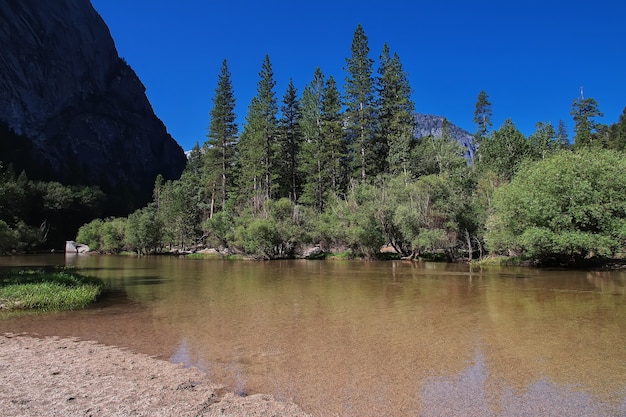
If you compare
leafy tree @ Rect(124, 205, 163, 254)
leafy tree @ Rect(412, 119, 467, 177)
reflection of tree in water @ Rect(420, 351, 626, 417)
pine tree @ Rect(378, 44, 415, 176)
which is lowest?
reflection of tree in water @ Rect(420, 351, 626, 417)

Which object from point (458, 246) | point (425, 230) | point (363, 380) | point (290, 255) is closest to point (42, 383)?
point (363, 380)

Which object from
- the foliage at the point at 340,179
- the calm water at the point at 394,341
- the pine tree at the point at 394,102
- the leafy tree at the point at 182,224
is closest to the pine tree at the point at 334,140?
the foliage at the point at 340,179

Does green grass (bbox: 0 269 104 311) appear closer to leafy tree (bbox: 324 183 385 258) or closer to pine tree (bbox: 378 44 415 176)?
leafy tree (bbox: 324 183 385 258)

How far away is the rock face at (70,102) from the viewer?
9850 centimetres

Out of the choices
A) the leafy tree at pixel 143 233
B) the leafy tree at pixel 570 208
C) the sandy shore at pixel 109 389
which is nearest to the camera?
the sandy shore at pixel 109 389

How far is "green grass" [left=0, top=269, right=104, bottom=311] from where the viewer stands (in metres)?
14.5

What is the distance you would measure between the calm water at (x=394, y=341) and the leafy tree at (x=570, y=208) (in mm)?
6011

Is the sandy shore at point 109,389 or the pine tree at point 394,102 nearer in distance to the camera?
the sandy shore at point 109,389

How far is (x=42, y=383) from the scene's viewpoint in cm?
690

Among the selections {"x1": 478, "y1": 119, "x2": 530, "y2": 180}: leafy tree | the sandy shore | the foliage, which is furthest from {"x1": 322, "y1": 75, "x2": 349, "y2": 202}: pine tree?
the sandy shore

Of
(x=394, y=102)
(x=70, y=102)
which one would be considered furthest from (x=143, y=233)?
(x=70, y=102)

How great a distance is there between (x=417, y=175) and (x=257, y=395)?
5086 centimetres

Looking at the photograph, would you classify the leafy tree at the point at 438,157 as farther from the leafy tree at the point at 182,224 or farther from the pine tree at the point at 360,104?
the leafy tree at the point at 182,224

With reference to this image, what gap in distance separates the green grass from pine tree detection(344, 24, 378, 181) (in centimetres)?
4386
